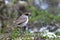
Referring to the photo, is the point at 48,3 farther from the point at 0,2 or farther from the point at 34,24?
the point at 0,2

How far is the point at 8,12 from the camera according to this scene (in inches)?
393

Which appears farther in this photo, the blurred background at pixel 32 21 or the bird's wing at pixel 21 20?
the bird's wing at pixel 21 20

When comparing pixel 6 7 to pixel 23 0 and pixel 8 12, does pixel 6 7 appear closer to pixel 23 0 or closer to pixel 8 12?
pixel 8 12

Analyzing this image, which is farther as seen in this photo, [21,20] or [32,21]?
[32,21]

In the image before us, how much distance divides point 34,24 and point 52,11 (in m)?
3.45

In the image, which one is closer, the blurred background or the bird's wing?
the blurred background

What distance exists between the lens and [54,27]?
9.61 m

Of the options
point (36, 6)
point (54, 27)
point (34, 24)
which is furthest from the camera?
point (36, 6)

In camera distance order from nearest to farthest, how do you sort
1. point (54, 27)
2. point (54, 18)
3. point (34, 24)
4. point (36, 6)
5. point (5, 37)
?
point (5, 37) < point (54, 27) < point (34, 24) < point (54, 18) < point (36, 6)

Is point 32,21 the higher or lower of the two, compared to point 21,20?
lower

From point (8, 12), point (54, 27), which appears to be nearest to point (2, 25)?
point (8, 12)

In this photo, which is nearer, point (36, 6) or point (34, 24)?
point (34, 24)

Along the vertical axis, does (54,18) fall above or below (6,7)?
below

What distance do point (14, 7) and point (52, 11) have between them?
4.07m
